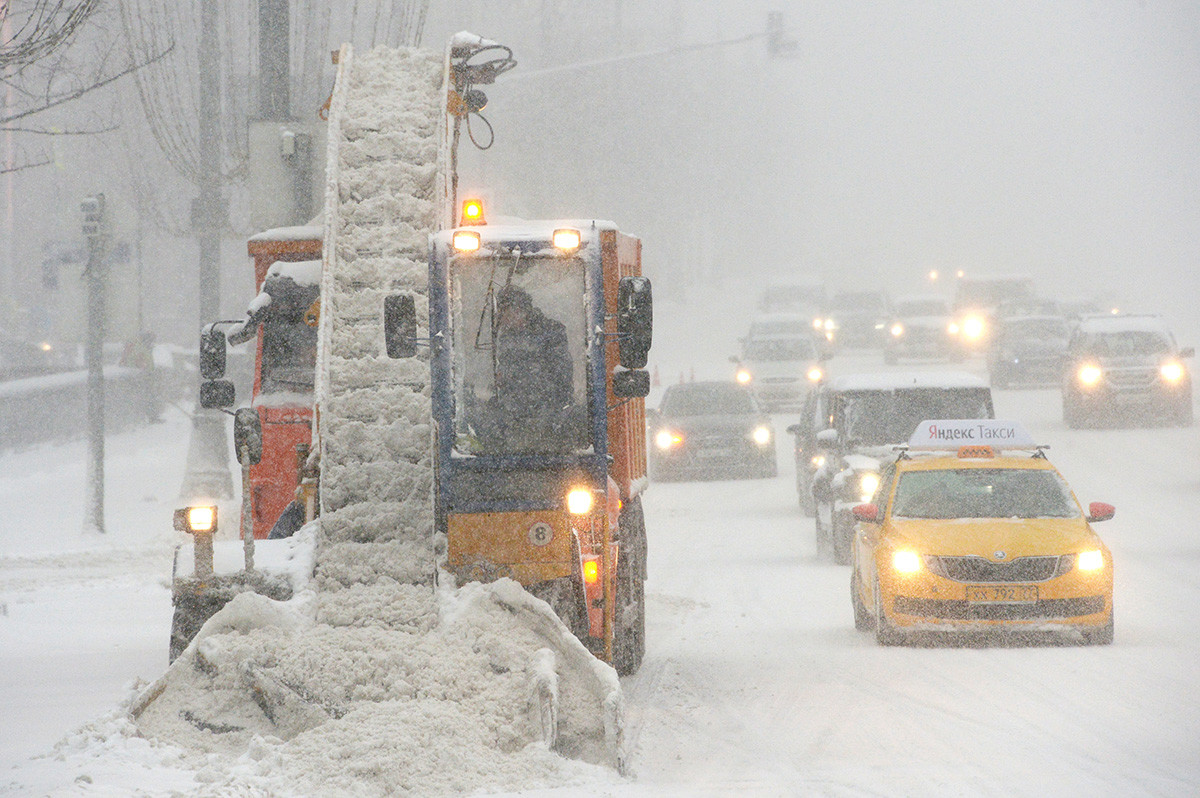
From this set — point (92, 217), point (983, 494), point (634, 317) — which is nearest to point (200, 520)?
point (634, 317)

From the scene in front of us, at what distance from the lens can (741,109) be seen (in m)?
103

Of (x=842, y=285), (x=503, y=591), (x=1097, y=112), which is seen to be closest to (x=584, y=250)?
(x=503, y=591)

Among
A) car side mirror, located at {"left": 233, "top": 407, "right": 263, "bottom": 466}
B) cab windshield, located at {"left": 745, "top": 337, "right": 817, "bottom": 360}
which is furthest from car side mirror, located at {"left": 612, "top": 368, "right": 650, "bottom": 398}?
cab windshield, located at {"left": 745, "top": 337, "right": 817, "bottom": 360}

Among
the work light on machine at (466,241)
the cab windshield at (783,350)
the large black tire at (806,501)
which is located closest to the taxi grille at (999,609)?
the work light on machine at (466,241)

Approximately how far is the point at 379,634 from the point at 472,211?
10.5ft

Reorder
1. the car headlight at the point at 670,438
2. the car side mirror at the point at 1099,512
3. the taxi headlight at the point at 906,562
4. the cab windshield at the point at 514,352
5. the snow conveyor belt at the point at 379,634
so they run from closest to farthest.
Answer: the snow conveyor belt at the point at 379,634 < the cab windshield at the point at 514,352 < the taxi headlight at the point at 906,562 < the car side mirror at the point at 1099,512 < the car headlight at the point at 670,438

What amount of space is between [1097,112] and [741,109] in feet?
183

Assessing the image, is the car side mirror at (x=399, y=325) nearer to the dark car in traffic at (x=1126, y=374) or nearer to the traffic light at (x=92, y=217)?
the traffic light at (x=92, y=217)

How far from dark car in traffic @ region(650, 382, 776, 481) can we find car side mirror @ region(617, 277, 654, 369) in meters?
16.7

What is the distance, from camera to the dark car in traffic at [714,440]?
26359 millimetres

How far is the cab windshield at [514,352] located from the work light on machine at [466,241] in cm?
11

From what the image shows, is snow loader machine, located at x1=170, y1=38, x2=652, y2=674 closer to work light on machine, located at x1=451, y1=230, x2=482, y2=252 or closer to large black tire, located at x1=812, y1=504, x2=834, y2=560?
work light on machine, located at x1=451, y1=230, x2=482, y2=252

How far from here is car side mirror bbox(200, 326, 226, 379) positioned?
38.7 ft

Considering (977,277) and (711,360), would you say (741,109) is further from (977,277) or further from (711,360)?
(977,277)
